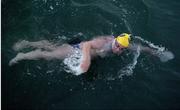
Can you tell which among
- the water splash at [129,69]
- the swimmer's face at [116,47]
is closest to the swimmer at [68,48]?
the swimmer's face at [116,47]

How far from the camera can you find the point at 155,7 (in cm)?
1315

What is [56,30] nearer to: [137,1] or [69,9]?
[69,9]

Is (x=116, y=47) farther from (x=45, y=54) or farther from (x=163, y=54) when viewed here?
(x=45, y=54)

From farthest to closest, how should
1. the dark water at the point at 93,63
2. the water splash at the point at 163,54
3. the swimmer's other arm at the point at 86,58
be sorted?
the water splash at the point at 163,54 → the dark water at the point at 93,63 → the swimmer's other arm at the point at 86,58

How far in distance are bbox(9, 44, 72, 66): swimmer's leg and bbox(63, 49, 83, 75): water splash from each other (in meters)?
0.15

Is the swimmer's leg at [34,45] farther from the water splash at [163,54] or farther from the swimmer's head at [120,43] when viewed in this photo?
the water splash at [163,54]

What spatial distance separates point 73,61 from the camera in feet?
32.0

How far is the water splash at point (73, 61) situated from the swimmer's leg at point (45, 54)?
0.15 metres

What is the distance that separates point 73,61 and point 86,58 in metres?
0.94

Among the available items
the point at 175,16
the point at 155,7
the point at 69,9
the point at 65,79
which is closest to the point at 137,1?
the point at 155,7

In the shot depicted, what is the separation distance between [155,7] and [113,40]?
409 centimetres

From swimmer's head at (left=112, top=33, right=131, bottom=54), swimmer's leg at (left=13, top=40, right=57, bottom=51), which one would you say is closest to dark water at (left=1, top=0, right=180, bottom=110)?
swimmer's leg at (left=13, top=40, right=57, bottom=51)

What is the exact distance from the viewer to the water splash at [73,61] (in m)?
9.72

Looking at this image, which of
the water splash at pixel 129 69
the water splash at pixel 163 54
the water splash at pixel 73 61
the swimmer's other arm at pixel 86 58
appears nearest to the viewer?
the swimmer's other arm at pixel 86 58
